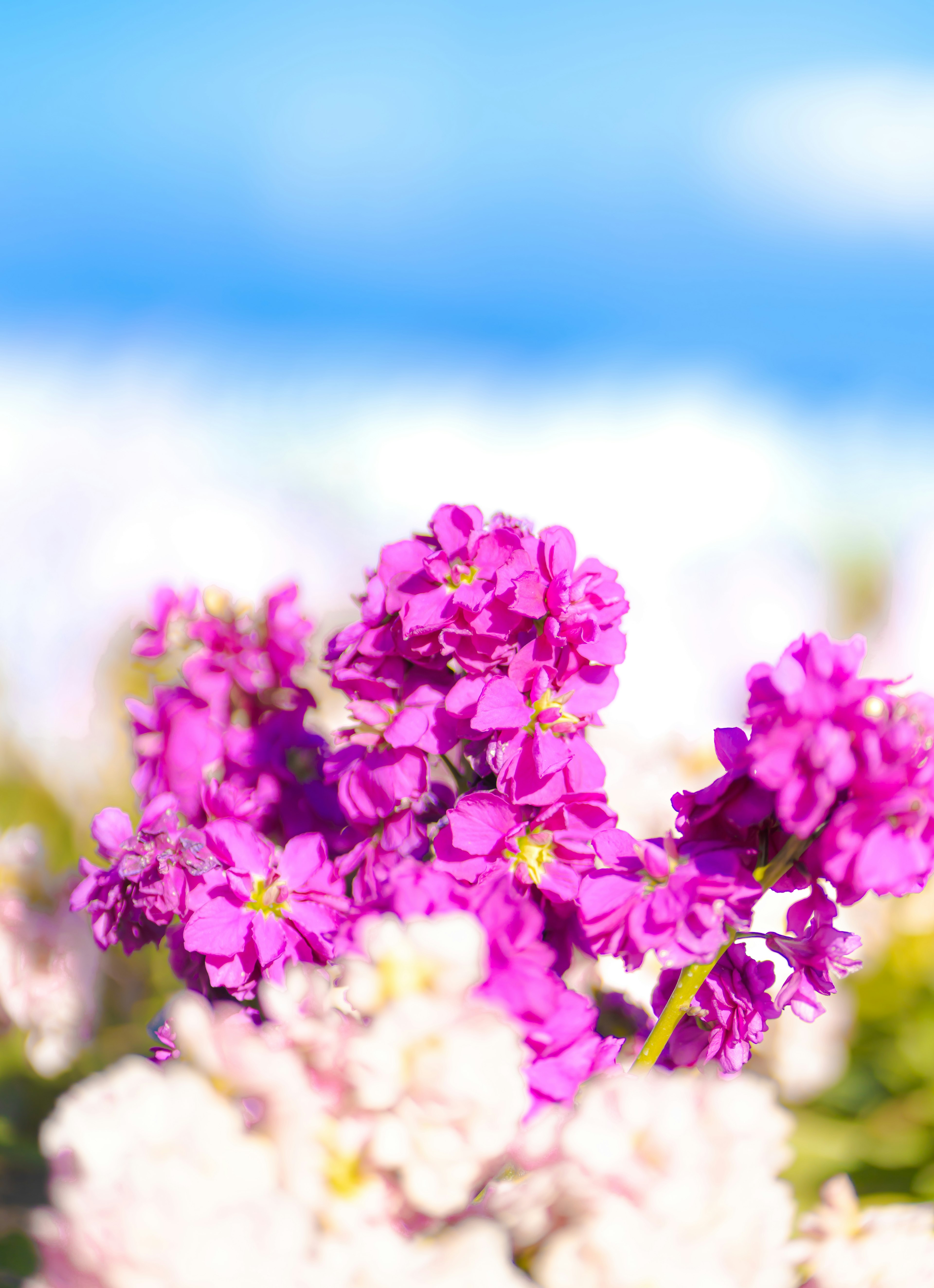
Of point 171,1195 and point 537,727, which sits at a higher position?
Answer: point 537,727

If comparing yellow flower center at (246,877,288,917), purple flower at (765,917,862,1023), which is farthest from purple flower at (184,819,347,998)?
purple flower at (765,917,862,1023)

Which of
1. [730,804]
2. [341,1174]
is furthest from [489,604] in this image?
[341,1174]

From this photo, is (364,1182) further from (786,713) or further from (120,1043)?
(120,1043)

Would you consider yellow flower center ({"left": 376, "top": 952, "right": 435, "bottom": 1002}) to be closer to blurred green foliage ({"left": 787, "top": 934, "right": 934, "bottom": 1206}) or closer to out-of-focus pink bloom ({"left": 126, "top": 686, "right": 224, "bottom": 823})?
out-of-focus pink bloom ({"left": 126, "top": 686, "right": 224, "bottom": 823})

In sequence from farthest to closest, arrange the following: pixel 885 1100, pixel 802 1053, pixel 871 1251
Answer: pixel 885 1100
pixel 802 1053
pixel 871 1251

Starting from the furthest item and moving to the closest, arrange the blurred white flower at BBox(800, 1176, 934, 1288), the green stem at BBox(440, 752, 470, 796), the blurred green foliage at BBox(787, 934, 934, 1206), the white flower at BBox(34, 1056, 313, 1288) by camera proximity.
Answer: the blurred green foliage at BBox(787, 934, 934, 1206), the green stem at BBox(440, 752, 470, 796), the blurred white flower at BBox(800, 1176, 934, 1288), the white flower at BBox(34, 1056, 313, 1288)

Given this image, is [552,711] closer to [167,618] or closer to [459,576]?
[459,576]

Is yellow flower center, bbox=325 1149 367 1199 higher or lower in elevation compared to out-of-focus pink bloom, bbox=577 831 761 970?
lower
